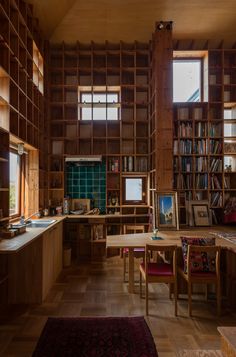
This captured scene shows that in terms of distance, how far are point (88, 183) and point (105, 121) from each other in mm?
1382

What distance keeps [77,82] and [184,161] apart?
110 inches

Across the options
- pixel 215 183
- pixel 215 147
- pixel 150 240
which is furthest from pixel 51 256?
pixel 215 147

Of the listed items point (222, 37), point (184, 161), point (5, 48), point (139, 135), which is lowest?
point (184, 161)

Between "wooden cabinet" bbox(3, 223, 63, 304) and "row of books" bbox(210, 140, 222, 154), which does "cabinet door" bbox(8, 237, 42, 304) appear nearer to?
"wooden cabinet" bbox(3, 223, 63, 304)

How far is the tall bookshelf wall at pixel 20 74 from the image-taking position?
3.47m

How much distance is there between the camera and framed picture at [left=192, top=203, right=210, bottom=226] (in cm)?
518

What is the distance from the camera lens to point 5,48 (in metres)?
3.44

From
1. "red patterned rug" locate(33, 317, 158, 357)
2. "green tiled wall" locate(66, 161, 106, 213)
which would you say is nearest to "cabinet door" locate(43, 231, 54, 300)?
"red patterned rug" locate(33, 317, 158, 357)

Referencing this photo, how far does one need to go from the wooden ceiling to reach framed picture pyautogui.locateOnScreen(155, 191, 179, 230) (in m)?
3.32

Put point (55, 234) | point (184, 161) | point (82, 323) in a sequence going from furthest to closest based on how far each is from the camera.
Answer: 1. point (184, 161)
2. point (55, 234)
3. point (82, 323)

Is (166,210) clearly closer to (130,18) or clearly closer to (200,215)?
(200,215)

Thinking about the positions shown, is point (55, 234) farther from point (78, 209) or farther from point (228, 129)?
point (228, 129)

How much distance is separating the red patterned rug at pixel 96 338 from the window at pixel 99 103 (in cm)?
410

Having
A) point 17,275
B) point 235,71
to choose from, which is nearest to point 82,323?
point 17,275
